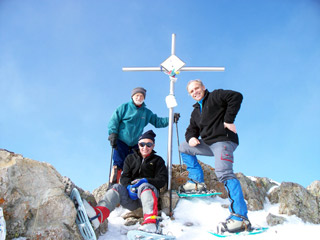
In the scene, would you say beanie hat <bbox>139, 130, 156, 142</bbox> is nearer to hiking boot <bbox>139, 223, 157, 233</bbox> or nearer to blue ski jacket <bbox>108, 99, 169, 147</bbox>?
blue ski jacket <bbox>108, 99, 169, 147</bbox>

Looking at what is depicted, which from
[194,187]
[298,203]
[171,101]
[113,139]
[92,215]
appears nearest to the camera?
[92,215]

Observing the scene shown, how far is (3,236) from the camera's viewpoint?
3.10 m

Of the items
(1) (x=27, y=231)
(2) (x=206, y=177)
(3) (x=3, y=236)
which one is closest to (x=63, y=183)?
(1) (x=27, y=231)

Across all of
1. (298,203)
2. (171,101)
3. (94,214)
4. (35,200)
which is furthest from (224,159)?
(35,200)

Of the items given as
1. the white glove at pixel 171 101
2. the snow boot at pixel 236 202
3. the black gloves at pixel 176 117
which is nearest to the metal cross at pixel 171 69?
the white glove at pixel 171 101

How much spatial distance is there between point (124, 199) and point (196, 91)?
271 cm

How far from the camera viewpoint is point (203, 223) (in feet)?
17.2

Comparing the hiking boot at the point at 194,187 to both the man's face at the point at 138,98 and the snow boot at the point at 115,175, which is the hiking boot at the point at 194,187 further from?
the man's face at the point at 138,98

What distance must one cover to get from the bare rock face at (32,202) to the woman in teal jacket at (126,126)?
260 centimetres

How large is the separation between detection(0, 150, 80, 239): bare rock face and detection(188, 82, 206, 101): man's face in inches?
127

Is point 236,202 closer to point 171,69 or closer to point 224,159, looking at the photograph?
point 224,159

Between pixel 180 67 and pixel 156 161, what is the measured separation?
2638 mm

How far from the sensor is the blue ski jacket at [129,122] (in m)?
6.70

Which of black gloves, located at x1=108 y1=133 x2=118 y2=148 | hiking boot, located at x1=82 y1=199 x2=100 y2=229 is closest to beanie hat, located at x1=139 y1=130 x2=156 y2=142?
black gloves, located at x1=108 y1=133 x2=118 y2=148
